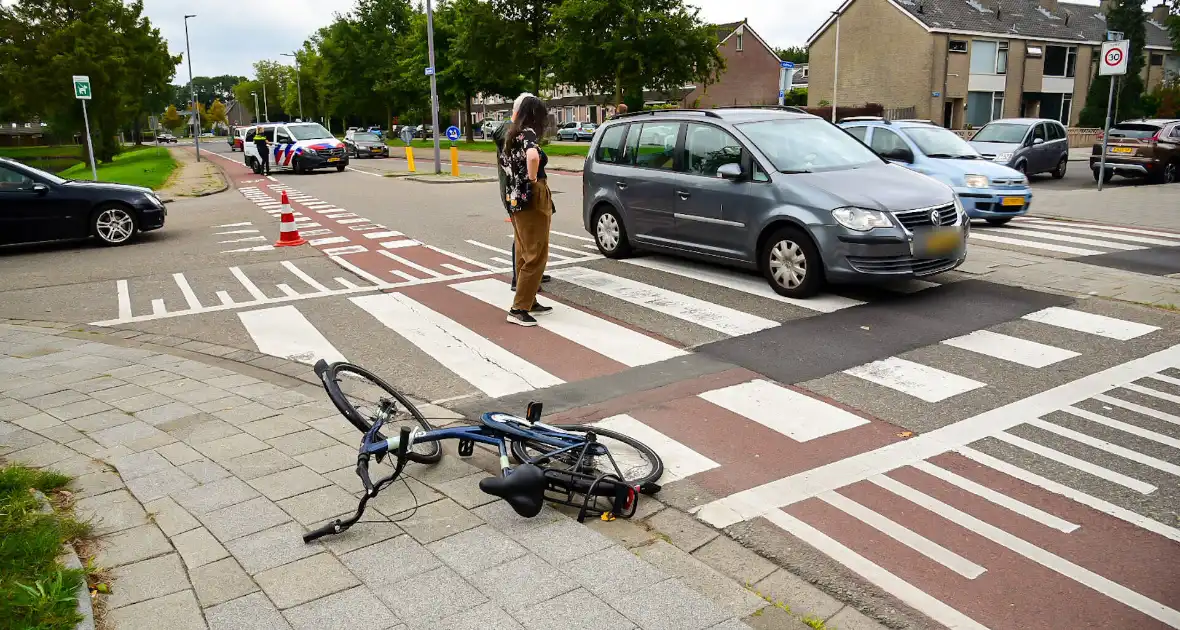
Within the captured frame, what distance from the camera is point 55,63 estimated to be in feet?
128

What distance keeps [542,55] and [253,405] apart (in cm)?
3827

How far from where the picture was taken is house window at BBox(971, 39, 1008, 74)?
165 ft

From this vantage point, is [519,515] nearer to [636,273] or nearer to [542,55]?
[636,273]

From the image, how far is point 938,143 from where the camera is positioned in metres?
14.5

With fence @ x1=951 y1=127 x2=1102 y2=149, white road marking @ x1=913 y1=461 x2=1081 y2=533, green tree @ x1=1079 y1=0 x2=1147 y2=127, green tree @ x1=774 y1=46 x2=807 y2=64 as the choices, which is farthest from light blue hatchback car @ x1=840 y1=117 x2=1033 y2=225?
green tree @ x1=774 y1=46 x2=807 y2=64

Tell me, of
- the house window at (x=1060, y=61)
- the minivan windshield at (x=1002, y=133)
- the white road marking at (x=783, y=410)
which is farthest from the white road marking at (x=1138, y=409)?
the house window at (x=1060, y=61)

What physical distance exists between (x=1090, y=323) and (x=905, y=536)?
179 inches

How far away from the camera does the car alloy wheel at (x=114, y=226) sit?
13.6 m


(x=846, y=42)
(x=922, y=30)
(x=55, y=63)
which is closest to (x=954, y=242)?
(x=55, y=63)

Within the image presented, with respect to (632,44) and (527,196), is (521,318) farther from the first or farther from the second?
(632,44)

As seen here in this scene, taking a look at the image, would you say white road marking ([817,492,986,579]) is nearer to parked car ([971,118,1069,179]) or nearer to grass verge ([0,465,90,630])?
grass verge ([0,465,90,630])

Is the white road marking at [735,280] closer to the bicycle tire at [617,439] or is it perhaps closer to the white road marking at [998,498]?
the white road marking at [998,498]

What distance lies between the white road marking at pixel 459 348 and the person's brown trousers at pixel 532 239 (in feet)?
2.05

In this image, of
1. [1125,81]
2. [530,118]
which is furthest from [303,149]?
[1125,81]
